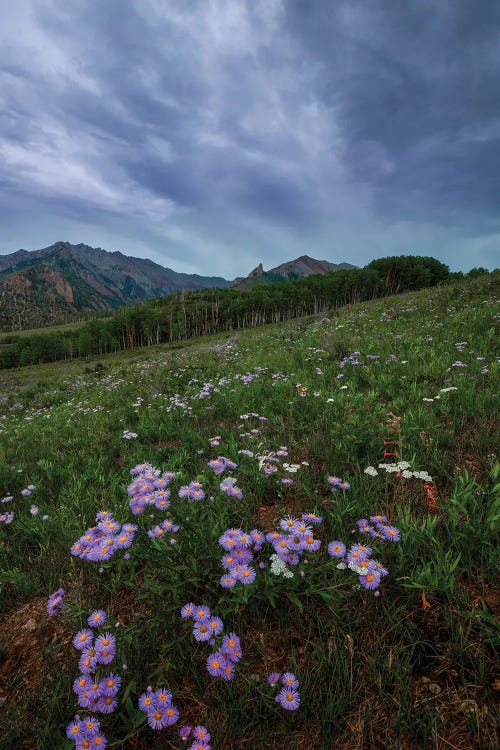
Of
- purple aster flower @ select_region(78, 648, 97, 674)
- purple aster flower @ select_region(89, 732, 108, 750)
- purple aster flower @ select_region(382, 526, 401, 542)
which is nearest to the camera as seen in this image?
purple aster flower @ select_region(89, 732, 108, 750)

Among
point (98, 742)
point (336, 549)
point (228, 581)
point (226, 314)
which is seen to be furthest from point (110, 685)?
point (226, 314)

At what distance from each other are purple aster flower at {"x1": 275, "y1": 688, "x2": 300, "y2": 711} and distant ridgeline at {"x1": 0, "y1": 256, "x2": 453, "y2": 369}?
9316 centimetres

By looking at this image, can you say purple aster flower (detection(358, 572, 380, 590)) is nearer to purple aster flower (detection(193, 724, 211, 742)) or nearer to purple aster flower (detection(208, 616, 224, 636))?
purple aster flower (detection(208, 616, 224, 636))

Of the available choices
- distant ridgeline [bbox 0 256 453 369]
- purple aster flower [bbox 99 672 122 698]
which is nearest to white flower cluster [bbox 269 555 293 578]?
purple aster flower [bbox 99 672 122 698]

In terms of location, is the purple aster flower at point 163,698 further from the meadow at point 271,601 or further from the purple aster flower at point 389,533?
the purple aster flower at point 389,533

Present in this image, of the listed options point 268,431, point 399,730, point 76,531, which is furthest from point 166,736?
point 268,431

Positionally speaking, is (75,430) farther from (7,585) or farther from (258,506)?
(258,506)

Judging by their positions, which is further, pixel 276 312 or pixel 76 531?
pixel 276 312

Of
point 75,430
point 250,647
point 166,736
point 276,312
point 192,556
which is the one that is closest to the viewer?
point 166,736

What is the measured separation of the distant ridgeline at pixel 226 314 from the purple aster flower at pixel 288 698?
306ft

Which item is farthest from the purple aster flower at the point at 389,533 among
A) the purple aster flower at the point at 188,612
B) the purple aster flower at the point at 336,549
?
the purple aster flower at the point at 188,612

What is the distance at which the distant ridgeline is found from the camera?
90000mm

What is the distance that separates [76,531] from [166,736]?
190 centimetres

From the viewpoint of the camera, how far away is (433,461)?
10.6ft
